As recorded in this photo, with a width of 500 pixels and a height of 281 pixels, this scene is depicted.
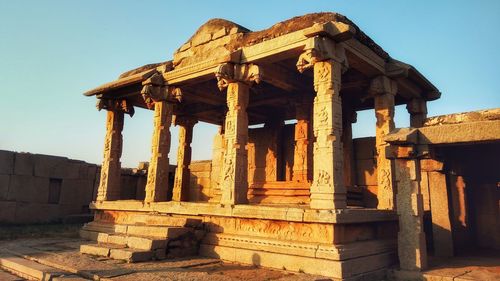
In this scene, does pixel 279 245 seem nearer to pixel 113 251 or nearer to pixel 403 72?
pixel 113 251

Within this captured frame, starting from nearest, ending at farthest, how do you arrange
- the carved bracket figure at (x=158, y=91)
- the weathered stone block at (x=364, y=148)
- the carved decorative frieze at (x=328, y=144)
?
the carved decorative frieze at (x=328, y=144) → the carved bracket figure at (x=158, y=91) → the weathered stone block at (x=364, y=148)

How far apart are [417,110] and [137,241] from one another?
8.16 metres

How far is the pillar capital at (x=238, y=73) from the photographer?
797cm

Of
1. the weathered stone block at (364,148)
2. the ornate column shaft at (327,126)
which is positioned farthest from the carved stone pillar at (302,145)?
the ornate column shaft at (327,126)

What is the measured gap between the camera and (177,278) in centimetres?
527

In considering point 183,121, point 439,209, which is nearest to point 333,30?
point 439,209

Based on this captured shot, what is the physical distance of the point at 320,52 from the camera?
21.8ft

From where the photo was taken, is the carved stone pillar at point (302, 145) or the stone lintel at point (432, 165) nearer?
the stone lintel at point (432, 165)

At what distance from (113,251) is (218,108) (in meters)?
7.26

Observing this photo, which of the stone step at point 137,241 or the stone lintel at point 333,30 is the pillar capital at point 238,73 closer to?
the stone lintel at point 333,30

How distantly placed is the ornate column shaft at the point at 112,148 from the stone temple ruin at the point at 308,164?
5 cm

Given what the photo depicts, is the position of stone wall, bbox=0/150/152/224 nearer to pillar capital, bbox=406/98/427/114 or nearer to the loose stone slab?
the loose stone slab

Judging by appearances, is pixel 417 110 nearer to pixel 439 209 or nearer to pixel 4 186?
pixel 439 209

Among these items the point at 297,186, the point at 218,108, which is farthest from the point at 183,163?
the point at 297,186
